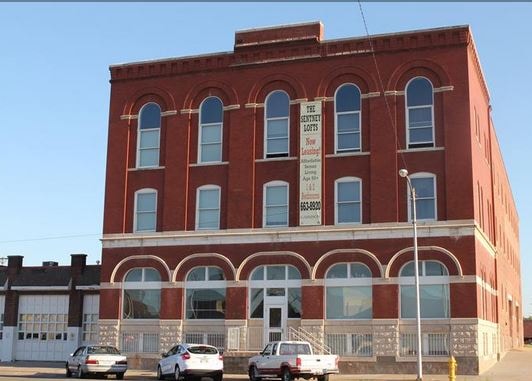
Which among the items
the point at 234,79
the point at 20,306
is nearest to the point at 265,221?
the point at 234,79

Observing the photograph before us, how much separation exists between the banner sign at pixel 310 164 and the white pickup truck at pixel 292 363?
9.00 metres

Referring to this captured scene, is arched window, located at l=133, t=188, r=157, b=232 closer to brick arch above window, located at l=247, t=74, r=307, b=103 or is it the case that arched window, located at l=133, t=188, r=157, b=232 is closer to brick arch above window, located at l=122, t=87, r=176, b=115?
brick arch above window, located at l=122, t=87, r=176, b=115

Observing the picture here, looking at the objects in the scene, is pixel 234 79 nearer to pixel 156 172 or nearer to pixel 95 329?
pixel 156 172

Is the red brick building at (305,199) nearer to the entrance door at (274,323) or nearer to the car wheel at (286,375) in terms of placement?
the entrance door at (274,323)

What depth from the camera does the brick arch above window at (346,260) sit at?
35656mm

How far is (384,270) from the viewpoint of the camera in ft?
116

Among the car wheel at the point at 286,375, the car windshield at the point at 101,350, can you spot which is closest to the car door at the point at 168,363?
the car windshield at the point at 101,350

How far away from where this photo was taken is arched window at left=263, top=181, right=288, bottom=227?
3819cm

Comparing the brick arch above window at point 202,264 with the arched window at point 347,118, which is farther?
the brick arch above window at point 202,264

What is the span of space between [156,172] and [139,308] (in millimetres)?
7306

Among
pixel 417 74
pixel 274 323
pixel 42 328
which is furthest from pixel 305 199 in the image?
pixel 42 328

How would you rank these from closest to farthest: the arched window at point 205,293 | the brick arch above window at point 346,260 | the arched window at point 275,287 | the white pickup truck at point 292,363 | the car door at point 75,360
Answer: the white pickup truck at point 292,363 < the car door at point 75,360 < the brick arch above window at point 346,260 < the arched window at point 275,287 < the arched window at point 205,293

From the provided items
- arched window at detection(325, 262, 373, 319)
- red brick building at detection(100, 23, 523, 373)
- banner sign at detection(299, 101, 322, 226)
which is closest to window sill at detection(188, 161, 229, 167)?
red brick building at detection(100, 23, 523, 373)

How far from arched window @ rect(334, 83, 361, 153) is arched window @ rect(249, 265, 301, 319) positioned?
663 centimetres
